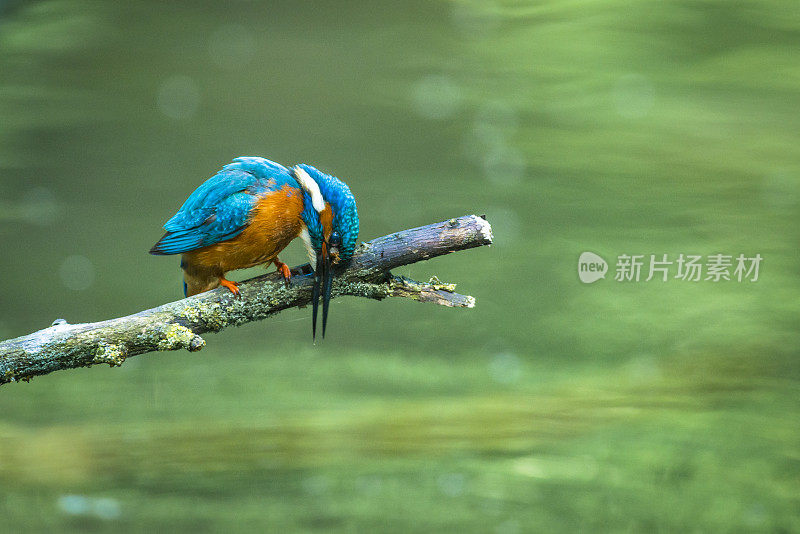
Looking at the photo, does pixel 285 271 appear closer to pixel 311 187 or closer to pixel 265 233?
pixel 265 233

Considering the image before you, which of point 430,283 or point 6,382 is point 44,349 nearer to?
point 6,382

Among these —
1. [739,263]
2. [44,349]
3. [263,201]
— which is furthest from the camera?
[739,263]

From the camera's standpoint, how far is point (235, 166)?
1.59m

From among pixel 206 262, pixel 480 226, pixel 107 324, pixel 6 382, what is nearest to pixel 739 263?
pixel 480 226

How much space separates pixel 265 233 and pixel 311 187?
0.15m

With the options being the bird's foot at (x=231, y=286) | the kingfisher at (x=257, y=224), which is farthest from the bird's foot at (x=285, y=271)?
the bird's foot at (x=231, y=286)

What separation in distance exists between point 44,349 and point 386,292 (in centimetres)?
73

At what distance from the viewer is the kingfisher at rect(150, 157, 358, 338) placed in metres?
1.49

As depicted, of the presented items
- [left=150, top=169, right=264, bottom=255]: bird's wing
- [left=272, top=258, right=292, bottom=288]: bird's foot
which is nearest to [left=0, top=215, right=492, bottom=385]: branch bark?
[left=272, top=258, right=292, bottom=288]: bird's foot

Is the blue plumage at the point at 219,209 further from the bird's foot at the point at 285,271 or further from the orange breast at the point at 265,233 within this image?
the bird's foot at the point at 285,271

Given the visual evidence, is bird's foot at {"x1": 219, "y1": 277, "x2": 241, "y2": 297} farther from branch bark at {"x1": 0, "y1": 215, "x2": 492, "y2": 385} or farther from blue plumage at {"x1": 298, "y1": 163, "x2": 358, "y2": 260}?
blue plumage at {"x1": 298, "y1": 163, "x2": 358, "y2": 260}

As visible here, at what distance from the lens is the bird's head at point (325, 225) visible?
1.45 metres

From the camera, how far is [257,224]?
5.01 feet

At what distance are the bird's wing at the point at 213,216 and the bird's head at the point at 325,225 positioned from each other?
0.41 feet
